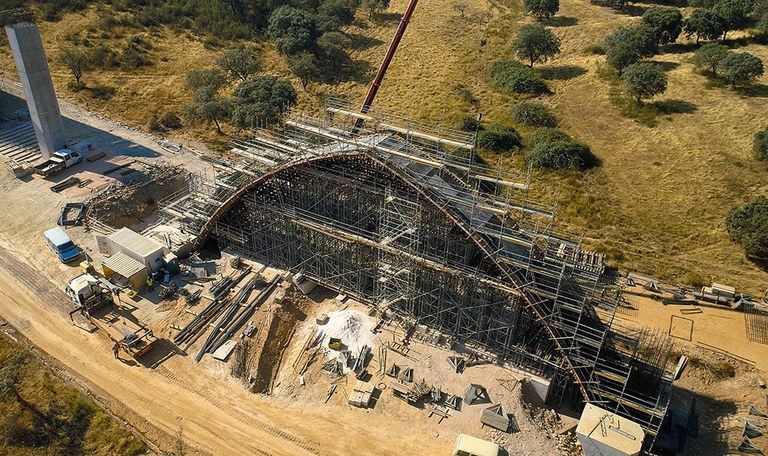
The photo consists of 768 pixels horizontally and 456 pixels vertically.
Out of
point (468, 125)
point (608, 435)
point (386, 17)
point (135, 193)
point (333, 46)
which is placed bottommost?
point (608, 435)

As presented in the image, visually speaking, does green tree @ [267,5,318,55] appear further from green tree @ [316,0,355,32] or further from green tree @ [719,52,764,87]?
green tree @ [719,52,764,87]

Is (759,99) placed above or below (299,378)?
above

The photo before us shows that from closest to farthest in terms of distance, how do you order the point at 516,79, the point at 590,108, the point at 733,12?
the point at 590,108 → the point at 516,79 → the point at 733,12

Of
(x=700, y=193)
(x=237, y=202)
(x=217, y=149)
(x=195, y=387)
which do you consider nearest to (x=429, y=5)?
(x=217, y=149)

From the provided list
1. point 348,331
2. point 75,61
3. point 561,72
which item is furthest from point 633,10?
point 75,61

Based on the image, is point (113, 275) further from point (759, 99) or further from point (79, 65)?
point (759, 99)

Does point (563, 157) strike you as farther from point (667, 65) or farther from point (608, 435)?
point (608, 435)
